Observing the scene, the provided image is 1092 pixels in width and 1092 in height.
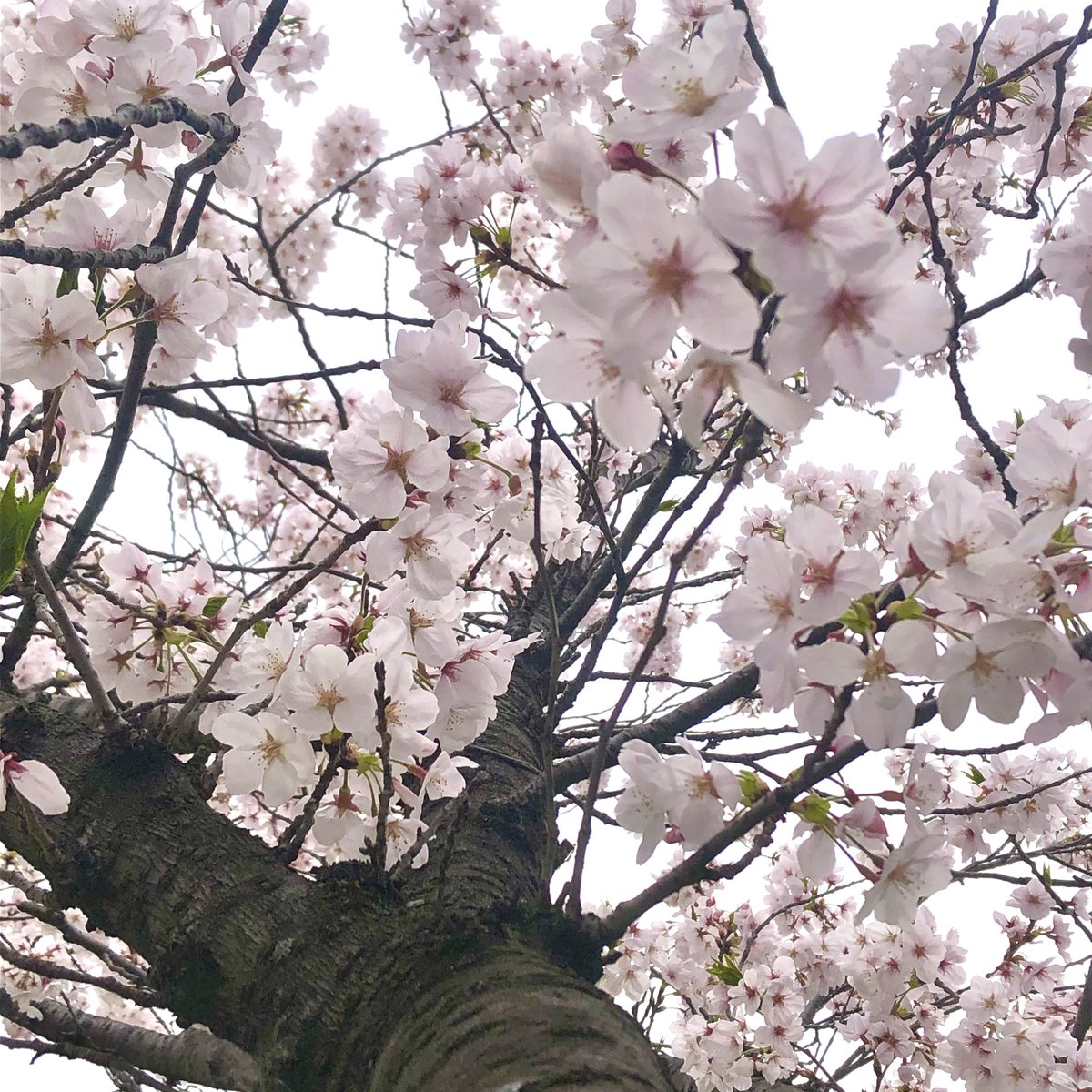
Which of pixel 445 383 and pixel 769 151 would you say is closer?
pixel 769 151

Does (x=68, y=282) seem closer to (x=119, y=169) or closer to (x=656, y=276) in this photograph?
(x=119, y=169)

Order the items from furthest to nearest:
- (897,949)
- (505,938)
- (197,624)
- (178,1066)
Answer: (897,949) < (197,624) < (178,1066) < (505,938)

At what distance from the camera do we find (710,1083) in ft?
8.79

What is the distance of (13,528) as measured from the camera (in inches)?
44.3

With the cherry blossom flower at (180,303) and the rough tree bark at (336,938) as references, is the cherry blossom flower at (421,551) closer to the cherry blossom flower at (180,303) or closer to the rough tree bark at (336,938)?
the rough tree bark at (336,938)

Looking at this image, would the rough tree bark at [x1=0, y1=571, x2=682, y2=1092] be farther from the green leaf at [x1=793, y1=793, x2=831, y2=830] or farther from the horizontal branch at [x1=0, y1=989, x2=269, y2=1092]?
the green leaf at [x1=793, y1=793, x2=831, y2=830]

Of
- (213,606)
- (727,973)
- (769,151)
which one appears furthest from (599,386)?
(727,973)

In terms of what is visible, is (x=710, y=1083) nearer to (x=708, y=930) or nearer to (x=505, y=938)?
(x=708, y=930)

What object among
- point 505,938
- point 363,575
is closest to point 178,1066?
point 505,938

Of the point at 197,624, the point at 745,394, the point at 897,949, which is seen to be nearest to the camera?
the point at 745,394

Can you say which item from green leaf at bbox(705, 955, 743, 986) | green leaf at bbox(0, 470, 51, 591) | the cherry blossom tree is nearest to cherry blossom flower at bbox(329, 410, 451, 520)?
the cherry blossom tree

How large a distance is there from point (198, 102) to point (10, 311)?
0.44 meters

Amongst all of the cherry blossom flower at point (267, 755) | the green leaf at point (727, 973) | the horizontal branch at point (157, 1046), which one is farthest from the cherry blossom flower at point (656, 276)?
the green leaf at point (727, 973)

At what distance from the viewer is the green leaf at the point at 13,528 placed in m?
1.12
